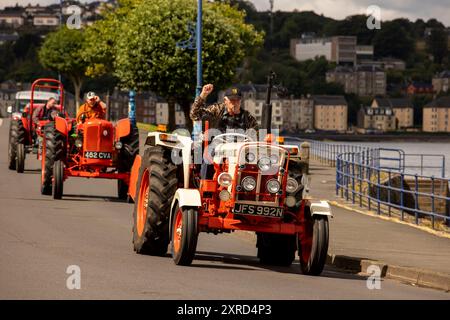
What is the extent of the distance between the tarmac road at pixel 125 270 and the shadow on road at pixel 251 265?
1cm

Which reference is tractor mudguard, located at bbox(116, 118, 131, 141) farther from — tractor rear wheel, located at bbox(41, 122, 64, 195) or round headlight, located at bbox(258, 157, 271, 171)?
round headlight, located at bbox(258, 157, 271, 171)

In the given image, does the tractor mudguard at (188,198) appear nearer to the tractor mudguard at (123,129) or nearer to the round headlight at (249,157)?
the round headlight at (249,157)

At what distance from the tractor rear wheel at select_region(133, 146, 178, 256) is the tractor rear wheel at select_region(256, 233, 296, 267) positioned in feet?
4.25

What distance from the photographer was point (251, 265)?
1577 cm

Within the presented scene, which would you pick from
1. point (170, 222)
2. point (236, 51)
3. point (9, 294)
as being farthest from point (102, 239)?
point (236, 51)

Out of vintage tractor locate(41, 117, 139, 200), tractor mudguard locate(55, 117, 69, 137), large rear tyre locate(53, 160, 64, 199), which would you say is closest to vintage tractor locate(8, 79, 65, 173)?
tractor mudguard locate(55, 117, 69, 137)

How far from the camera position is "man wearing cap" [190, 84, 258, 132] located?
50.5ft

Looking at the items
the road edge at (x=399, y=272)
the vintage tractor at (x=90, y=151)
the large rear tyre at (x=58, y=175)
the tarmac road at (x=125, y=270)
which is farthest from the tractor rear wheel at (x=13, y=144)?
the road edge at (x=399, y=272)

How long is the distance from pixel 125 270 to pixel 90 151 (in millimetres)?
11598

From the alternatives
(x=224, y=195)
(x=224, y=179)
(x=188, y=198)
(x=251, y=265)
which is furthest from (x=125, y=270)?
(x=251, y=265)

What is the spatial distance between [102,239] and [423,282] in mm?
5125
